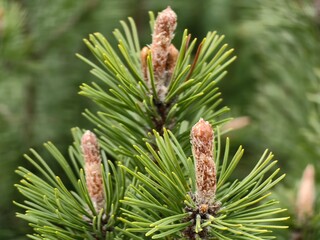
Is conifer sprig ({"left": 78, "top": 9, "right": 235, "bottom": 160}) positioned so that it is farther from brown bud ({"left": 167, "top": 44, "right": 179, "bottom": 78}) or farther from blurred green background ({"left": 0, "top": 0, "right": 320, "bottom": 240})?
blurred green background ({"left": 0, "top": 0, "right": 320, "bottom": 240})

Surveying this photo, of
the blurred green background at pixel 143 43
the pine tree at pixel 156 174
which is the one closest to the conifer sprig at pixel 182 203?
the pine tree at pixel 156 174

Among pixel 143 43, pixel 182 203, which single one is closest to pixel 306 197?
pixel 182 203

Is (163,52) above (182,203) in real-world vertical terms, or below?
above

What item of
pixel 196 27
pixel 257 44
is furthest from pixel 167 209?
pixel 196 27

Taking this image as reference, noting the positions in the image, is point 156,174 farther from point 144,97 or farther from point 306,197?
point 306,197

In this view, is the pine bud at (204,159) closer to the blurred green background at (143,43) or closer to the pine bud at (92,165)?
the pine bud at (92,165)

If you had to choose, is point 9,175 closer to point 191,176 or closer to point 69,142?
point 69,142

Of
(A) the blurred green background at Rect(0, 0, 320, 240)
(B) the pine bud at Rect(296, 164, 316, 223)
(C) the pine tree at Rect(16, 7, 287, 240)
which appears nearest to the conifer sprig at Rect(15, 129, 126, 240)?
(C) the pine tree at Rect(16, 7, 287, 240)
